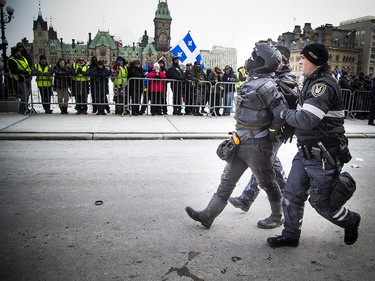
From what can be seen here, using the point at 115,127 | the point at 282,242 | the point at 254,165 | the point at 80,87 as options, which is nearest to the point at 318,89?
the point at 254,165

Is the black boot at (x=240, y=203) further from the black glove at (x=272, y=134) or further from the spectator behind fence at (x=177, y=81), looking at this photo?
the spectator behind fence at (x=177, y=81)

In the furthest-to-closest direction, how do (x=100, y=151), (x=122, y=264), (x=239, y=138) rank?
(x=100, y=151)
(x=239, y=138)
(x=122, y=264)

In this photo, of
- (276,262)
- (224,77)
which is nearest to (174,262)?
(276,262)

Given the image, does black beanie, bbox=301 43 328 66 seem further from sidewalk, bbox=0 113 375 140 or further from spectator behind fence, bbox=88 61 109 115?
spectator behind fence, bbox=88 61 109 115

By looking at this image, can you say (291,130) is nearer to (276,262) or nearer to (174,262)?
(276,262)

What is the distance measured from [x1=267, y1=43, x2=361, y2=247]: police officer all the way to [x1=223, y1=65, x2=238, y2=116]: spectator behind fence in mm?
9638

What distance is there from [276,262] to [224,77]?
37.0 ft

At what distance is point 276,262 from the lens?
2.94 metres

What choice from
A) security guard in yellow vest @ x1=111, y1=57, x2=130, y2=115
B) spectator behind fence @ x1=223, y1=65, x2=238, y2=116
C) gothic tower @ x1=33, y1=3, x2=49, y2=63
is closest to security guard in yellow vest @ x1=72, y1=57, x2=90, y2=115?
security guard in yellow vest @ x1=111, y1=57, x2=130, y2=115

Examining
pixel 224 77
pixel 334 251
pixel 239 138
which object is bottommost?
pixel 334 251

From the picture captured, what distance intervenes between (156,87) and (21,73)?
505 cm

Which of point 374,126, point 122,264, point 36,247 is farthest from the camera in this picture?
point 374,126

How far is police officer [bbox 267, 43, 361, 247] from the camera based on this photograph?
2824 millimetres

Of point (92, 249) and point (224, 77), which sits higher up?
point (224, 77)
